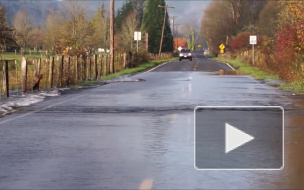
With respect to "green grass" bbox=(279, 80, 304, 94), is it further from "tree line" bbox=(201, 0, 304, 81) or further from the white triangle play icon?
"tree line" bbox=(201, 0, 304, 81)

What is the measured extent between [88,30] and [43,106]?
71.0m

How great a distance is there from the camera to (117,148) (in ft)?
49.2

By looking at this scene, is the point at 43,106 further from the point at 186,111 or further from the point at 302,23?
the point at 302,23

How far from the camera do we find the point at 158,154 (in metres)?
14.2

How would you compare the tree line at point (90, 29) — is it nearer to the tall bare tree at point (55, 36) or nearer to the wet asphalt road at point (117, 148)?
the tall bare tree at point (55, 36)

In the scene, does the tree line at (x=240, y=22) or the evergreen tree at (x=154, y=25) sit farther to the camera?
the evergreen tree at (x=154, y=25)

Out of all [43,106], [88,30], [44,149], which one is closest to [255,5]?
[88,30]

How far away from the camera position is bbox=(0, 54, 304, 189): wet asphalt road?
11.3 meters

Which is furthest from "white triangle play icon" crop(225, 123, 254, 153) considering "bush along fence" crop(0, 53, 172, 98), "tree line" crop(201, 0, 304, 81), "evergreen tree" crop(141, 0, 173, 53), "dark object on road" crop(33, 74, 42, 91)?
"evergreen tree" crop(141, 0, 173, 53)
